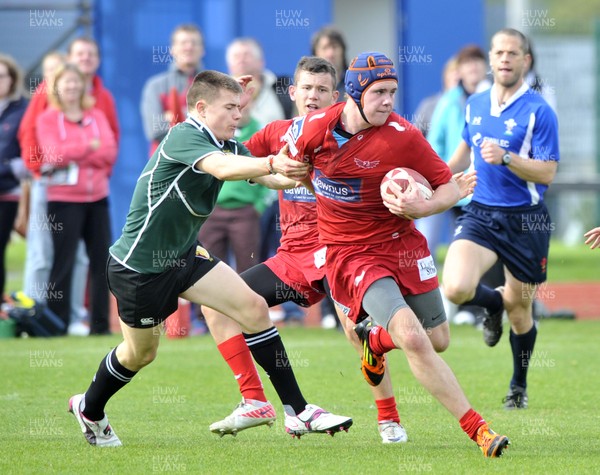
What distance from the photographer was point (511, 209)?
9.12 meters

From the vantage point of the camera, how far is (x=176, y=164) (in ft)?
23.2

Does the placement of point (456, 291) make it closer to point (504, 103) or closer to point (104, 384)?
point (504, 103)

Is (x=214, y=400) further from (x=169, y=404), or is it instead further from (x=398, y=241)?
(x=398, y=241)

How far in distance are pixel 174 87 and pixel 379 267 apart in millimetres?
6644

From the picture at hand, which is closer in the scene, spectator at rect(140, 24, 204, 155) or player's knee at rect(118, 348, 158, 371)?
player's knee at rect(118, 348, 158, 371)

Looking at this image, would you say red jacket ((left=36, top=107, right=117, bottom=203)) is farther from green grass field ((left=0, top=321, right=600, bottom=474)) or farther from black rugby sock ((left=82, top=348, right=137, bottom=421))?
black rugby sock ((left=82, top=348, right=137, bottom=421))

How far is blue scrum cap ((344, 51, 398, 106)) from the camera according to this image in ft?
22.4

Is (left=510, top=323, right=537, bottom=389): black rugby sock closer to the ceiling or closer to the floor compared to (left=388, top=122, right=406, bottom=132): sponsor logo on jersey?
closer to the floor

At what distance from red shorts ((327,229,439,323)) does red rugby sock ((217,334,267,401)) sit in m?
0.74

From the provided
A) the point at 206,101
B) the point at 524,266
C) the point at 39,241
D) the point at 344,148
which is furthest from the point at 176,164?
the point at 39,241

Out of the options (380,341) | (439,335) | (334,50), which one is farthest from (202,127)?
(334,50)

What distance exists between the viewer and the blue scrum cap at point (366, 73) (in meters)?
6.84

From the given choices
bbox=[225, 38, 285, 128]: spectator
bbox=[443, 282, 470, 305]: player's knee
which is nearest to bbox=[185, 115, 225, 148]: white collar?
bbox=[443, 282, 470, 305]: player's knee

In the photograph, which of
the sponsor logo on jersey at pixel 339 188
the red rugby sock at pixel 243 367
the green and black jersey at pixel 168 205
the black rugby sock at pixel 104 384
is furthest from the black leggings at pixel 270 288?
the black rugby sock at pixel 104 384
